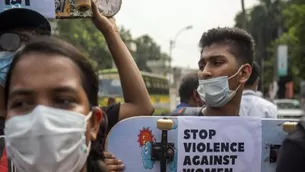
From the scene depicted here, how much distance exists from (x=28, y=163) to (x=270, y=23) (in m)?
59.6

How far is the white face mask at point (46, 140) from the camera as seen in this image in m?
1.69

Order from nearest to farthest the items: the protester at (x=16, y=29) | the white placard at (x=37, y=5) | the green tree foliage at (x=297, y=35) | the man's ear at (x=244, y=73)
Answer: the protester at (x=16, y=29)
the white placard at (x=37, y=5)
the man's ear at (x=244, y=73)
the green tree foliage at (x=297, y=35)

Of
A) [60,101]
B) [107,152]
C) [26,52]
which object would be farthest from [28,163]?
[107,152]

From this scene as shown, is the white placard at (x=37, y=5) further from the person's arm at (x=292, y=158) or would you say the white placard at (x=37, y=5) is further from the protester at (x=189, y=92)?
the protester at (x=189, y=92)

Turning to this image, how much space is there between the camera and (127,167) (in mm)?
2449

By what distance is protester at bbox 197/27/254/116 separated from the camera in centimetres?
317

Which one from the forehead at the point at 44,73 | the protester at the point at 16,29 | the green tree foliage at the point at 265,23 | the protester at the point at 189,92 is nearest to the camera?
the forehead at the point at 44,73

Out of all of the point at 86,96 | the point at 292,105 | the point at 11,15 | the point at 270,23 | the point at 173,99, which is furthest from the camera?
the point at 270,23

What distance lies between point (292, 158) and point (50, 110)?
0.80 meters

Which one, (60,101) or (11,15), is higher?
(11,15)

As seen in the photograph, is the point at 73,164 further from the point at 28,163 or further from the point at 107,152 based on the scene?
the point at 107,152

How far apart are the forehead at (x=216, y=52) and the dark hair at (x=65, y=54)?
1345mm

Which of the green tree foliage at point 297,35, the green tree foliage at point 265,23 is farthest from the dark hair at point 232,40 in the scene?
the green tree foliage at point 265,23

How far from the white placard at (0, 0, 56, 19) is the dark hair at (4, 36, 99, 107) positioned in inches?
20.9
